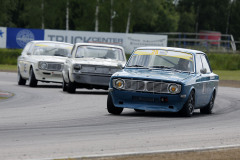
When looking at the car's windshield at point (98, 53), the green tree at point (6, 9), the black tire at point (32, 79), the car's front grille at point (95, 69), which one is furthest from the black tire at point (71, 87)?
the green tree at point (6, 9)

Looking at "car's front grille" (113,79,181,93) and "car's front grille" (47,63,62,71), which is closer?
"car's front grille" (113,79,181,93)

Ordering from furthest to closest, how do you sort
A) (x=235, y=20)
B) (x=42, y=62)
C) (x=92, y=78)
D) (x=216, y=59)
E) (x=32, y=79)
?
(x=235, y=20), (x=216, y=59), (x=32, y=79), (x=42, y=62), (x=92, y=78)

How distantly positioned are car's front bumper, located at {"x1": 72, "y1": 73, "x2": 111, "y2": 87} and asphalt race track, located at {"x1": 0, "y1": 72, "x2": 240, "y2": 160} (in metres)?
3.41

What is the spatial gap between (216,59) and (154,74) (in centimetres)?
3148

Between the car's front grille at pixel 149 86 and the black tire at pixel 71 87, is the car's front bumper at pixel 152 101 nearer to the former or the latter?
the car's front grille at pixel 149 86

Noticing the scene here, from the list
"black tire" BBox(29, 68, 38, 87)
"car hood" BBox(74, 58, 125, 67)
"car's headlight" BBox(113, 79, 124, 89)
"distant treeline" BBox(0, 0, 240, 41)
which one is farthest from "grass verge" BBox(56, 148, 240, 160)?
"distant treeline" BBox(0, 0, 240, 41)

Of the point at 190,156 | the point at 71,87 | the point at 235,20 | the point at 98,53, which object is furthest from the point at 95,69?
the point at 235,20

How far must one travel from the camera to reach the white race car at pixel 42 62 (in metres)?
22.2

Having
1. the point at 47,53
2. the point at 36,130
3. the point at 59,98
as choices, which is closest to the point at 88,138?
the point at 36,130

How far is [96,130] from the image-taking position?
10.5 m

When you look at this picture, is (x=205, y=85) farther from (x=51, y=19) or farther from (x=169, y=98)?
(x=51, y=19)

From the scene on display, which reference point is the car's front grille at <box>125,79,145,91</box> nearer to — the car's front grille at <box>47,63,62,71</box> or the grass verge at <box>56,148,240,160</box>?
the grass verge at <box>56,148,240,160</box>

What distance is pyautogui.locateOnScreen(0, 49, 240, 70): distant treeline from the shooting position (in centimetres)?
4216

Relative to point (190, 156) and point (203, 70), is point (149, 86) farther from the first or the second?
point (190, 156)
